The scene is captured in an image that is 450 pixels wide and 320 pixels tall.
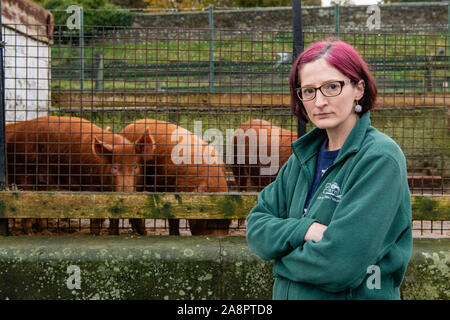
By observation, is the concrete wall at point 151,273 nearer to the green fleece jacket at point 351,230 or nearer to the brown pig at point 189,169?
the brown pig at point 189,169

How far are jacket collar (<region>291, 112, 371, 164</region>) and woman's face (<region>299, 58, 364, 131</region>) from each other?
8 cm

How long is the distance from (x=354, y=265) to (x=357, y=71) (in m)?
0.81

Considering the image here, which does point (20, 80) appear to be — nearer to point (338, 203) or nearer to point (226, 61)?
point (226, 61)

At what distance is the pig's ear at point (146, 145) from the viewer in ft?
17.4

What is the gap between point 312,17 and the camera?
17.4 metres

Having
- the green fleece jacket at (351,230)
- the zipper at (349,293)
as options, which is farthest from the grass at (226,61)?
the zipper at (349,293)

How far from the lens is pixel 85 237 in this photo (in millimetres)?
4090

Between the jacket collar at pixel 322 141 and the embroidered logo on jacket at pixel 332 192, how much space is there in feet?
0.36

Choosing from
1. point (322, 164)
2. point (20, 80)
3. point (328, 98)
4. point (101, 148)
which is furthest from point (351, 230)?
point (20, 80)

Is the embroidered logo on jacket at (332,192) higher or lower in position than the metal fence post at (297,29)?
lower

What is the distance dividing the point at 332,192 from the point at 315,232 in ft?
0.60

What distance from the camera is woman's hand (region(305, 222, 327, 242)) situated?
1877 mm

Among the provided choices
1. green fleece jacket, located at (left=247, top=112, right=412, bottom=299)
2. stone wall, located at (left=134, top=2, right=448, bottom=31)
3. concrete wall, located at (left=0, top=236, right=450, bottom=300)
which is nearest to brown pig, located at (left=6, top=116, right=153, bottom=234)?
concrete wall, located at (left=0, top=236, right=450, bottom=300)

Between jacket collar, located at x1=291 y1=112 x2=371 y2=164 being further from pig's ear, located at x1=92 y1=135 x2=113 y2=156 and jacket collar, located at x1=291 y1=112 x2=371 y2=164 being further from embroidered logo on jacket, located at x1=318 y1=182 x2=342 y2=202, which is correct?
pig's ear, located at x1=92 y1=135 x2=113 y2=156
